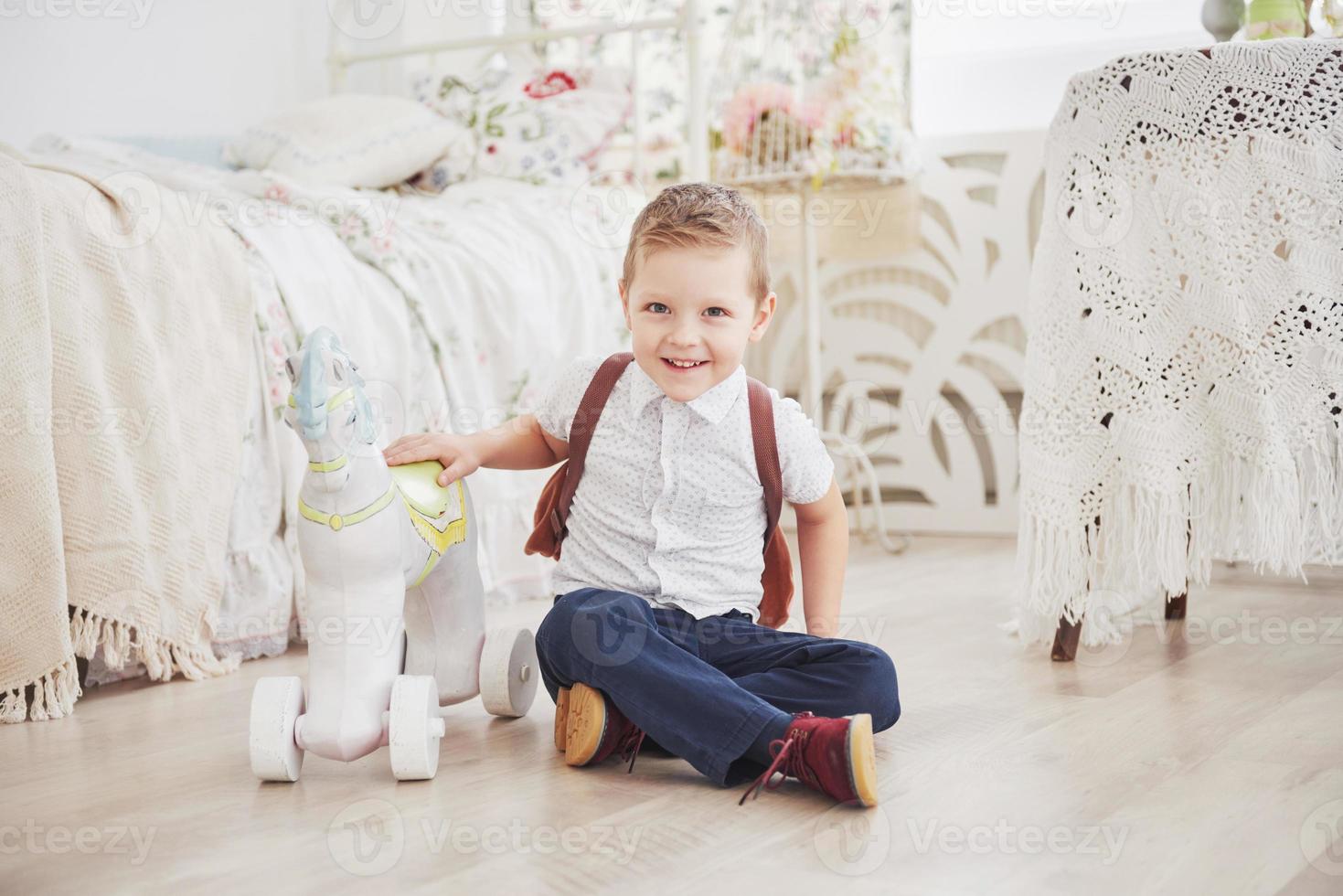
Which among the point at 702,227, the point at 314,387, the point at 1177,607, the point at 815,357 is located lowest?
the point at 1177,607

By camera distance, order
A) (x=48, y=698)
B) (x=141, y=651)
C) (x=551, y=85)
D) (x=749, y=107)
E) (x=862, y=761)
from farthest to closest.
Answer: (x=551, y=85) → (x=749, y=107) → (x=141, y=651) → (x=48, y=698) → (x=862, y=761)

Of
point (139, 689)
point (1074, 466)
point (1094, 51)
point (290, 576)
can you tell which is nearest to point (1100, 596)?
point (1074, 466)

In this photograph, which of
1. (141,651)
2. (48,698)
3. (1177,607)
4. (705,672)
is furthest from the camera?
(1177,607)

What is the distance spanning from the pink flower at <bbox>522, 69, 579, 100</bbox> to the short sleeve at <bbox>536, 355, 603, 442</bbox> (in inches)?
54.8

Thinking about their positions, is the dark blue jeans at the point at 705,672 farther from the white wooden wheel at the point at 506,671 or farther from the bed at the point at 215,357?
the bed at the point at 215,357

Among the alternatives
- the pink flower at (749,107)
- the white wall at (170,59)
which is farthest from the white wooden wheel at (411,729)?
the white wall at (170,59)

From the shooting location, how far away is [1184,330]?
4.64 feet

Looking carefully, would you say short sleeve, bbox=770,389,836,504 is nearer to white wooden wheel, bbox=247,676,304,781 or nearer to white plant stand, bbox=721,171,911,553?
white wooden wheel, bbox=247,676,304,781

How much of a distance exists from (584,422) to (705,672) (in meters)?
0.30

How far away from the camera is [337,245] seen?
72.8 inches

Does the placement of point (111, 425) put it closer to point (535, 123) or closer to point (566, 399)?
point (566, 399)

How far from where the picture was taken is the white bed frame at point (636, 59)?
2436 mm

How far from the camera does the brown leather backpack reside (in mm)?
1211

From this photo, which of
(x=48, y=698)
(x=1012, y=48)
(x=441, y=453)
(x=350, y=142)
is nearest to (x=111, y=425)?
(x=48, y=698)
